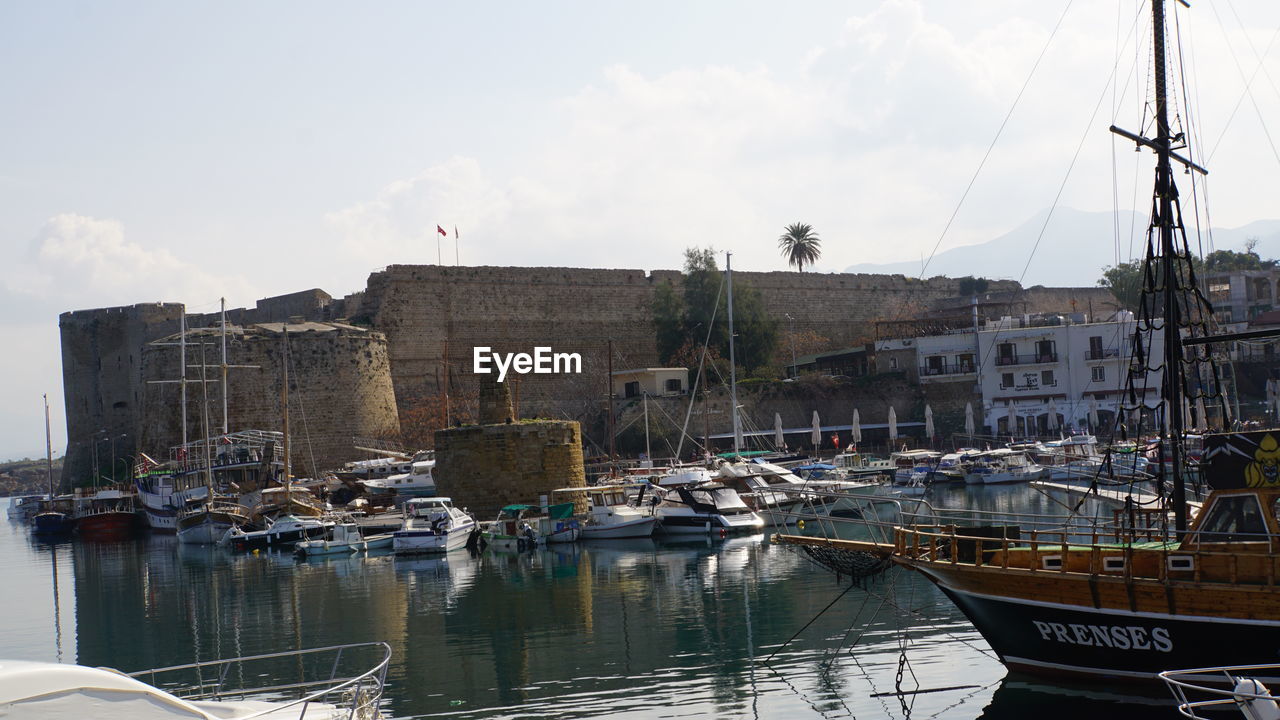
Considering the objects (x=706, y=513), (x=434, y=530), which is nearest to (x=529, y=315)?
(x=434, y=530)

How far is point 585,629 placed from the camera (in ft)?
54.8

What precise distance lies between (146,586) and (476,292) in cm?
2506

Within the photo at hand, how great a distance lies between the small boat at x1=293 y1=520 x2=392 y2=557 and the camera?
28.5m

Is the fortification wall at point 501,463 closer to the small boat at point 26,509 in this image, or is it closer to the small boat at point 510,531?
the small boat at point 510,531

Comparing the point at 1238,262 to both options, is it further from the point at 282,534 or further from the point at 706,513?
the point at 282,534

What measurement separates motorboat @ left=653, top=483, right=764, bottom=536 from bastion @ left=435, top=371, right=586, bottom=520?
9.94 feet

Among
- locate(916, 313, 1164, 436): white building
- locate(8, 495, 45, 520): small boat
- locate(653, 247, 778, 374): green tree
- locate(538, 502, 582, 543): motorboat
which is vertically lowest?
locate(8, 495, 45, 520): small boat

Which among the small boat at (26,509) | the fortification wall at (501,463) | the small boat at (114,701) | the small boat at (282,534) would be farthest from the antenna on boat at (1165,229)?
the small boat at (26,509)

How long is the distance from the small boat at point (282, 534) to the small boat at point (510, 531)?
→ 176 inches

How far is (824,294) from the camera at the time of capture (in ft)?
195

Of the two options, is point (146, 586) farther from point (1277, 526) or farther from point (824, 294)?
point (824, 294)

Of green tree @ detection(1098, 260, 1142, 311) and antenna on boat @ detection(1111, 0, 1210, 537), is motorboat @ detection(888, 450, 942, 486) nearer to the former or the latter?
Answer: green tree @ detection(1098, 260, 1142, 311)

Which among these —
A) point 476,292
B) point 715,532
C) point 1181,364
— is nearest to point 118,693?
point 1181,364

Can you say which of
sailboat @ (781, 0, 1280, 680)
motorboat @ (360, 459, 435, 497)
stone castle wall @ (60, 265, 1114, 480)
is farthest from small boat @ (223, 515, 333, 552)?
sailboat @ (781, 0, 1280, 680)
